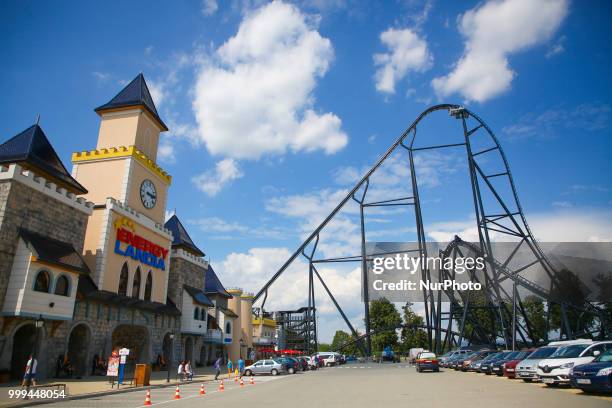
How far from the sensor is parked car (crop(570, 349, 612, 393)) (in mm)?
10680

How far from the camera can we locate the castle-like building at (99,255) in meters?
17.0

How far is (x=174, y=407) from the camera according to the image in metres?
10.8

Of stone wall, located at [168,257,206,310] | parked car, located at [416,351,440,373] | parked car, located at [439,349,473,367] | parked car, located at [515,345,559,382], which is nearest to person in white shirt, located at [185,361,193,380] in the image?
stone wall, located at [168,257,206,310]

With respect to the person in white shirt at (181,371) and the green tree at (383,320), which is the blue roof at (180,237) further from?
the green tree at (383,320)

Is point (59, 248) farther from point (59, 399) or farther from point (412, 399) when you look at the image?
point (412, 399)

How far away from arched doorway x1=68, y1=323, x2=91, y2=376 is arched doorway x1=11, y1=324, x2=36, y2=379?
8.64ft

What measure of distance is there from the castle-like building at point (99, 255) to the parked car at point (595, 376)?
16642mm

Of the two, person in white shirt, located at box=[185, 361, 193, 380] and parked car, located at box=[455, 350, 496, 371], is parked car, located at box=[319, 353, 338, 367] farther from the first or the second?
person in white shirt, located at box=[185, 361, 193, 380]

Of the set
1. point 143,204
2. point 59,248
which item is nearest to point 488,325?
point 143,204

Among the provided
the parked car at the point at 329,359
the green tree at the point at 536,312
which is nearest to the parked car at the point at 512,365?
the parked car at the point at 329,359

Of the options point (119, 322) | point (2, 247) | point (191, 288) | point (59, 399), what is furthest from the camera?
point (191, 288)

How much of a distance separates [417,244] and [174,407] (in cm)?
3022

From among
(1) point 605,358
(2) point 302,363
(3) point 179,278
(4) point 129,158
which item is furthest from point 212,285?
(1) point 605,358

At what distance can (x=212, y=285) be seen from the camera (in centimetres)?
4156
